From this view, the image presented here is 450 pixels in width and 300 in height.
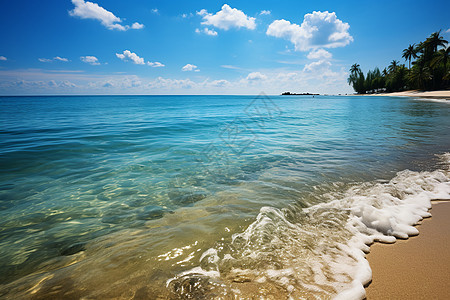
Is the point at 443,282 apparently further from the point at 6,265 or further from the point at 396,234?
the point at 6,265

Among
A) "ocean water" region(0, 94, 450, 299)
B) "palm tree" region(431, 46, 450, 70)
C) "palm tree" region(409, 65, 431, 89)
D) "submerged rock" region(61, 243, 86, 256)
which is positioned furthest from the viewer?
"palm tree" region(409, 65, 431, 89)

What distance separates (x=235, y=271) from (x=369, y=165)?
18.5 ft

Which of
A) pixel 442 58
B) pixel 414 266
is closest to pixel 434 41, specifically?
pixel 442 58

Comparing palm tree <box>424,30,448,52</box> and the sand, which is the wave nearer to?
the sand

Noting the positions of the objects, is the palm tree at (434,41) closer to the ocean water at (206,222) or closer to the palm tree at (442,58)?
the palm tree at (442,58)

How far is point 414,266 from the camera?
2.12 m

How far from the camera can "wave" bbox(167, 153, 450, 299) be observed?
6.06 ft

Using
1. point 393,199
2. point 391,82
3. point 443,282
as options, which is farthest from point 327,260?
point 391,82

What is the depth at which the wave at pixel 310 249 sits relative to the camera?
185 centimetres

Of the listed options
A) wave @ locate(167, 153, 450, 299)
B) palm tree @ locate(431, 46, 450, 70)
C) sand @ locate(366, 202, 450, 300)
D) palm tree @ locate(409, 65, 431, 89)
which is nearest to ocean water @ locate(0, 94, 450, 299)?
wave @ locate(167, 153, 450, 299)

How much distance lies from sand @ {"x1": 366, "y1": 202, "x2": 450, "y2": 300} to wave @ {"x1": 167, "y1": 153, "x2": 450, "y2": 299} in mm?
110

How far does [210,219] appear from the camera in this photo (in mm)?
3139

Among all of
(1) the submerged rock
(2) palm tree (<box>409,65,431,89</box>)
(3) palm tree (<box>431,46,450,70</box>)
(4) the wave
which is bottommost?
(1) the submerged rock

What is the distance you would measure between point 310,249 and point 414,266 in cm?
111
